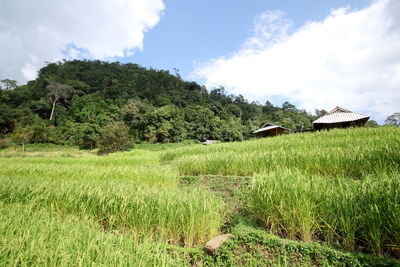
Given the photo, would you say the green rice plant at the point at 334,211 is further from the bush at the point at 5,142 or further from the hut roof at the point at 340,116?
the bush at the point at 5,142

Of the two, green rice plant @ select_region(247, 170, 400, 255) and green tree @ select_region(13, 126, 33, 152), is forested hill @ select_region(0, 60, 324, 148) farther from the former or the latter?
green rice plant @ select_region(247, 170, 400, 255)

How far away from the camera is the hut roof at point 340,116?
1791 cm

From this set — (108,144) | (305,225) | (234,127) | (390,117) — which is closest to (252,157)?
(305,225)

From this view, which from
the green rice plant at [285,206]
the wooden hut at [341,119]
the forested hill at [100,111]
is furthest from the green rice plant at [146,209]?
the forested hill at [100,111]

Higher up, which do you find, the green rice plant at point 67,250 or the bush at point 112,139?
the bush at point 112,139

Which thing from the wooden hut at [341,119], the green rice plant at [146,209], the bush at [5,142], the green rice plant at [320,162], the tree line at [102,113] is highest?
the tree line at [102,113]

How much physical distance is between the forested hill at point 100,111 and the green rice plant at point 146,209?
29.9 meters

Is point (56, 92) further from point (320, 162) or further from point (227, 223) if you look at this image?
point (320, 162)

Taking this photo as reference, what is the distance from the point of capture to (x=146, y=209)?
8.96ft

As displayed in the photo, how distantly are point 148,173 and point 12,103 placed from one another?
59285 millimetres

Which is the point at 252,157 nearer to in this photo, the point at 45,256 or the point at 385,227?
the point at 385,227

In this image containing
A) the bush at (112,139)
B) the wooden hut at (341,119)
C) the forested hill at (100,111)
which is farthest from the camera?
the forested hill at (100,111)

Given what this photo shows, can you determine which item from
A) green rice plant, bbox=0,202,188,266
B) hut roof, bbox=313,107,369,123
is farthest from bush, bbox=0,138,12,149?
hut roof, bbox=313,107,369,123

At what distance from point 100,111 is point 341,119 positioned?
157ft
